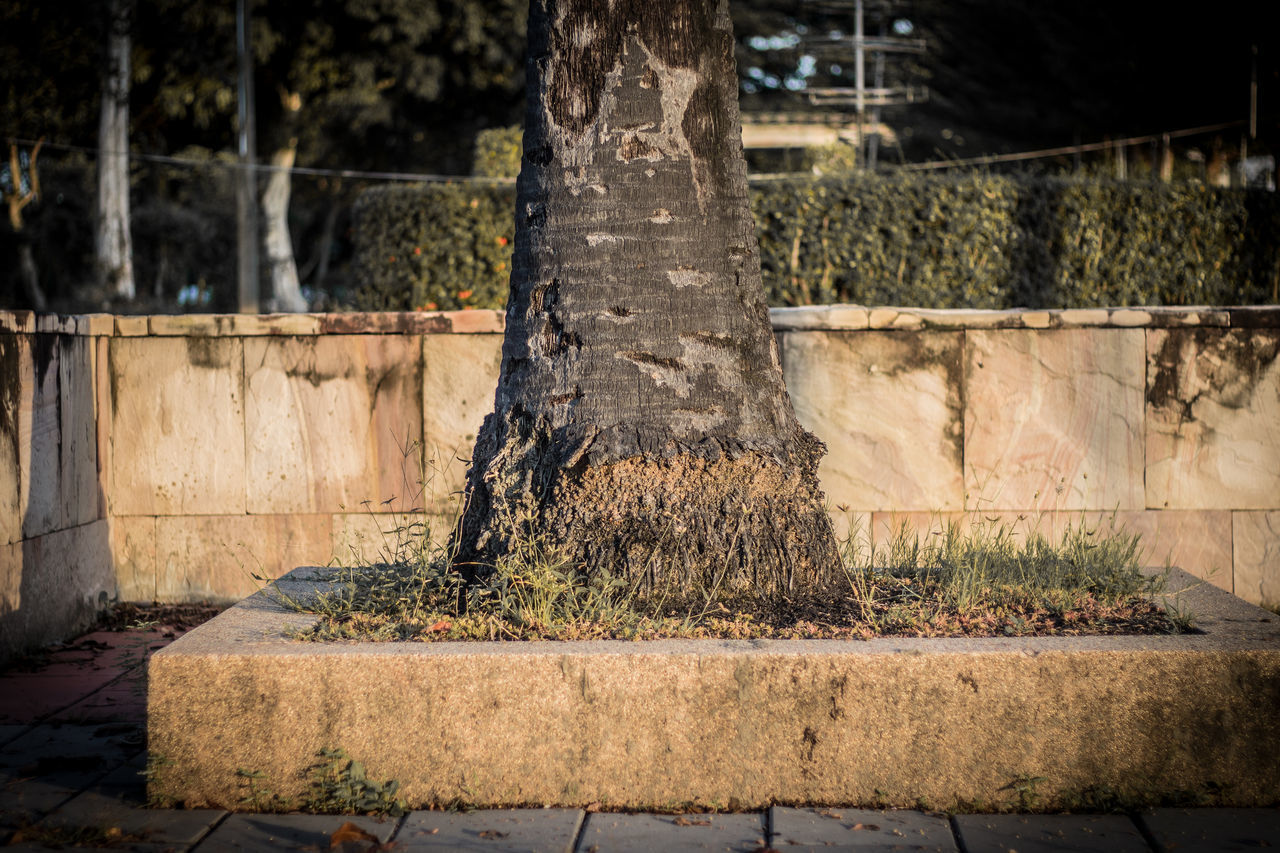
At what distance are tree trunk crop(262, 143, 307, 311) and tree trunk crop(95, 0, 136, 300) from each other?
3.79 meters

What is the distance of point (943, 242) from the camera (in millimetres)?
8070

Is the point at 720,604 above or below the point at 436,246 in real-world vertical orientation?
below

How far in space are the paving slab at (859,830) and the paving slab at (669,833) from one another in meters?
0.06

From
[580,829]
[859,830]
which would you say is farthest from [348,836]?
[859,830]

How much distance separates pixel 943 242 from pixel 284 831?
655cm

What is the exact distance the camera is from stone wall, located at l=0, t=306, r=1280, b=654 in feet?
17.9

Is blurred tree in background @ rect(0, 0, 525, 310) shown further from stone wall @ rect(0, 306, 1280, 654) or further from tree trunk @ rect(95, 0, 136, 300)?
stone wall @ rect(0, 306, 1280, 654)

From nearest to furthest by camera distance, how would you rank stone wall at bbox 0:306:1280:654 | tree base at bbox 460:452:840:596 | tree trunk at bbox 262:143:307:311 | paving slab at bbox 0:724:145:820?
1. paving slab at bbox 0:724:145:820
2. tree base at bbox 460:452:840:596
3. stone wall at bbox 0:306:1280:654
4. tree trunk at bbox 262:143:307:311

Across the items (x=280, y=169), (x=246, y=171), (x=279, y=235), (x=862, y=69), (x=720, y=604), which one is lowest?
(x=720, y=604)

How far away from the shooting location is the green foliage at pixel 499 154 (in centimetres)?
946

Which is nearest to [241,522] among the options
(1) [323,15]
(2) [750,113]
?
(1) [323,15]

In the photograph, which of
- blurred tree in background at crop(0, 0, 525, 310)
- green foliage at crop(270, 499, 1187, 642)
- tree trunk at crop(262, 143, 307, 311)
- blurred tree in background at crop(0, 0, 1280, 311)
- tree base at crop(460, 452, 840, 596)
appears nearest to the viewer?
green foliage at crop(270, 499, 1187, 642)

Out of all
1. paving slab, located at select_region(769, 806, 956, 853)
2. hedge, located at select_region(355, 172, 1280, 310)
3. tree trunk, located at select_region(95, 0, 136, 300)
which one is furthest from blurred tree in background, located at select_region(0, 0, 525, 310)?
paving slab, located at select_region(769, 806, 956, 853)

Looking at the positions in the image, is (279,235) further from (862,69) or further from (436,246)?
(436,246)
